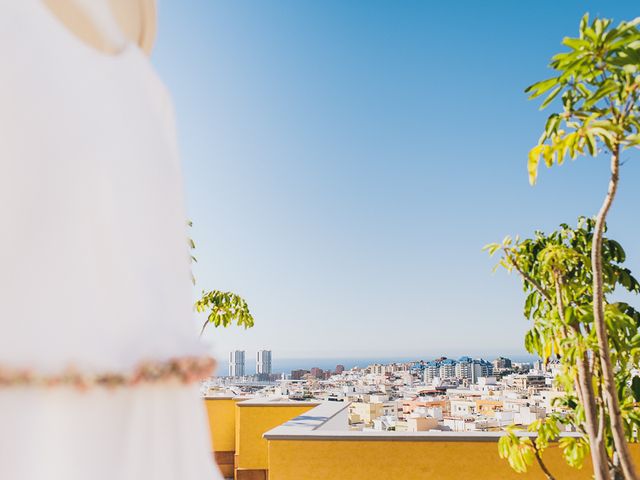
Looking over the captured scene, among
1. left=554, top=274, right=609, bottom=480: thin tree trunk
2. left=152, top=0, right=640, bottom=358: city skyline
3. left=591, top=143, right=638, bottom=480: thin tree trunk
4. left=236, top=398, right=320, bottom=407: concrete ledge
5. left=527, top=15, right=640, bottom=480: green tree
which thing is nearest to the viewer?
left=527, top=15, right=640, bottom=480: green tree

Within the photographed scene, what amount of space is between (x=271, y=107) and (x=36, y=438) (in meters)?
7.24

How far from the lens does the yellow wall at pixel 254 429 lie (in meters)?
4.52

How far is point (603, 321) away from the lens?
5.53 ft

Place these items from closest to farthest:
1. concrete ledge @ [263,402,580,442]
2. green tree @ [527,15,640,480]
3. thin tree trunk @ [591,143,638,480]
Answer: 1. green tree @ [527,15,640,480]
2. thin tree trunk @ [591,143,638,480]
3. concrete ledge @ [263,402,580,442]

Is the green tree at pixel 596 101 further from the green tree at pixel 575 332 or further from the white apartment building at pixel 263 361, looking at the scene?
the white apartment building at pixel 263 361

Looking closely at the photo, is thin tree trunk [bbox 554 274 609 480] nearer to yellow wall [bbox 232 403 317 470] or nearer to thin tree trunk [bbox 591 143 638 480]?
thin tree trunk [bbox 591 143 638 480]

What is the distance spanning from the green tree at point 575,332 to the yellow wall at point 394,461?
2.01ft

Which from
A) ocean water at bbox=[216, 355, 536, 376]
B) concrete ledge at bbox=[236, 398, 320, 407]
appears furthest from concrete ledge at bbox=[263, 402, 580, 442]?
concrete ledge at bbox=[236, 398, 320, 407]

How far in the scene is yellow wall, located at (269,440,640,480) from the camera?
2857 millimetres

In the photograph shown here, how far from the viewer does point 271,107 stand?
728 cm

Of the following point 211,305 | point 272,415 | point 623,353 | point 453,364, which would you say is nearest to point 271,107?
point 211,305

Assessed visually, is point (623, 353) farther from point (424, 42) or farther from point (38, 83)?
point (424, 42)

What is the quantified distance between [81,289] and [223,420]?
5370mm

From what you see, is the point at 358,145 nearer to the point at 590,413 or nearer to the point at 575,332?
the point at 575,332
